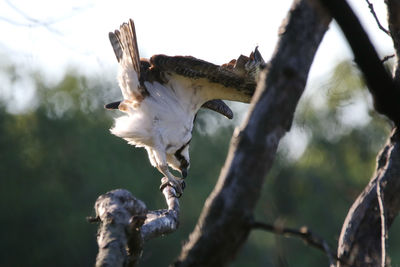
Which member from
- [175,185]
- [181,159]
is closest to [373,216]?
[175,185]

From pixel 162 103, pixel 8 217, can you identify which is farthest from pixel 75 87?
pixel 162 103

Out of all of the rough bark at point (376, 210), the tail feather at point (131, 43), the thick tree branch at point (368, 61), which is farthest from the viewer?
the tail feather at point (131, 43)

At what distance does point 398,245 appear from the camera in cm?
2562

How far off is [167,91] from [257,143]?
13.4 feet

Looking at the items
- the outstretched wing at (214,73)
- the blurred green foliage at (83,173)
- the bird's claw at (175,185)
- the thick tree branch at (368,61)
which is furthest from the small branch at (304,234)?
the blurred green foliage at (83,173)

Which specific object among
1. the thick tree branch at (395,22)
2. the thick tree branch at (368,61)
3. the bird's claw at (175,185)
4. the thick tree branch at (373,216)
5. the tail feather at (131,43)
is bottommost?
the thick tree branch at (373,216)

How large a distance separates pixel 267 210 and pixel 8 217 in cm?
2181

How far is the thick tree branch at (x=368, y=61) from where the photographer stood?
232 cm

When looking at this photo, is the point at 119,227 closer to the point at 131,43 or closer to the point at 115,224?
the point at 115,224

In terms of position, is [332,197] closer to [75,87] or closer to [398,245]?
[398,245]

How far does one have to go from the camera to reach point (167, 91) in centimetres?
672

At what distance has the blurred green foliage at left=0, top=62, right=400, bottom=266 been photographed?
2270 centimetres

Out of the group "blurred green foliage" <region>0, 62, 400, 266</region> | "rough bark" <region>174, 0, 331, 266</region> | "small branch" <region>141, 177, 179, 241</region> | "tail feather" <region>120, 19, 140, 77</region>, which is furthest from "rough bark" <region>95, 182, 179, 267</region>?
"blurred green foliage" <region>0, 62, 400, 266</region>

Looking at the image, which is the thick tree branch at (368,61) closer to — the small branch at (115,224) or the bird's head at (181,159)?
the small branch at (115,224)
